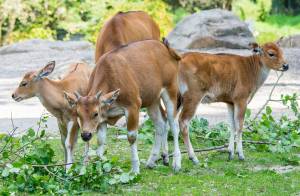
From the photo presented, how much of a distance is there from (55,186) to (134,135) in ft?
3.78

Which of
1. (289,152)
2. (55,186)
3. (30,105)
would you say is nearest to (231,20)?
(30,105)

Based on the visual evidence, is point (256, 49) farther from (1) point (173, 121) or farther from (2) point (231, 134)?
(1) point (173, 121)

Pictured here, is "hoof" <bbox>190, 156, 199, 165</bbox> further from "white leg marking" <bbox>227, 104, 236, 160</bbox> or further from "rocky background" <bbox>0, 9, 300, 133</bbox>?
"rocky background" <bbox>0, 9, 300, 133</bbox>

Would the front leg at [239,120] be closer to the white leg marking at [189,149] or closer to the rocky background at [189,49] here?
the white leg marking at [189,149]

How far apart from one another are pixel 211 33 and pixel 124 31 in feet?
31.5

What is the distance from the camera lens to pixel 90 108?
8.20m

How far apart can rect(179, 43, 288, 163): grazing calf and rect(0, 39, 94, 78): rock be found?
760 cm

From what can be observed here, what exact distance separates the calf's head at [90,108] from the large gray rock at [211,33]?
1267 cm

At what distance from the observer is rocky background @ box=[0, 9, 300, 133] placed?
16328 millimetres

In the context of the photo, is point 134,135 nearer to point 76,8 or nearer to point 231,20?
point 231,20

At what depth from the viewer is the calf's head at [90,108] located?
321 inches

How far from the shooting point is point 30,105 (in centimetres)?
1510

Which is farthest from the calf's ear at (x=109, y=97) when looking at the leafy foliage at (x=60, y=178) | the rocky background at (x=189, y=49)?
the rocky background at (x=189, y=49)

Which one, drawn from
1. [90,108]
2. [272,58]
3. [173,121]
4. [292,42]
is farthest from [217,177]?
[292,42]
